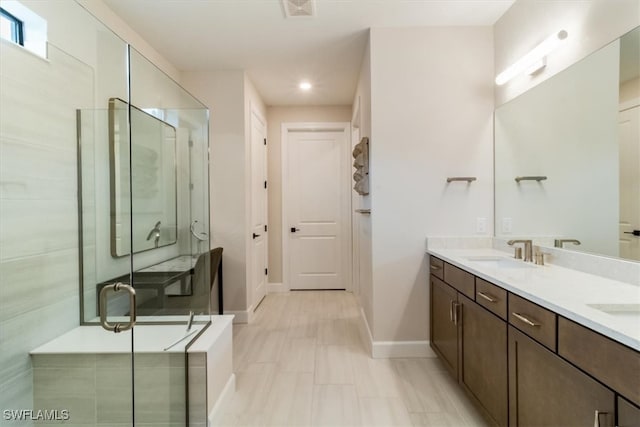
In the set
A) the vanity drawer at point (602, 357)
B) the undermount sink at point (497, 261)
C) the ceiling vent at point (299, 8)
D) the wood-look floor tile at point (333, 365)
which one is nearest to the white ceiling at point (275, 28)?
the ceiling vent at point (299, 8)

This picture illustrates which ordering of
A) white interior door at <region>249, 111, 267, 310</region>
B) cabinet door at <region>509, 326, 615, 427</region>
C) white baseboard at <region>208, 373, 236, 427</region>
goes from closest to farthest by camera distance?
cabinet door at <region>509, 326, 615, 427</region> → white baseboard at <region>208, 373, 236, 427</region> → white interior door at <region>249, 111, 267, 310</region>

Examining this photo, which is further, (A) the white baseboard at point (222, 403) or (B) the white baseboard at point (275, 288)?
(B) the white baseboard at point (275, 288)

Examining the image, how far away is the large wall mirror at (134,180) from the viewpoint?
5.80ft

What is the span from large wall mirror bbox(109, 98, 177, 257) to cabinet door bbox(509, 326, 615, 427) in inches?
78.8

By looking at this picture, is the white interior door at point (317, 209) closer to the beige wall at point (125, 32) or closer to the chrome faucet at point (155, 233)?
the beige wall at point (125, 32)

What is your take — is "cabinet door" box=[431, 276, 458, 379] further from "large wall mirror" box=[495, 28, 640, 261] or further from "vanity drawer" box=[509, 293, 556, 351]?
"large wall mirror" box=[495, 28, 640, 261]

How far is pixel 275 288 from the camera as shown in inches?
164

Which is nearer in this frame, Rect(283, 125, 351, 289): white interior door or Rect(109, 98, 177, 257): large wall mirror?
Rect(109, 98, 177, 257): large wall mirror

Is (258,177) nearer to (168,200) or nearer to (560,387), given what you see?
(168,200)

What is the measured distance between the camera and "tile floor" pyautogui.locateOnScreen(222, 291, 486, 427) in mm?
1668

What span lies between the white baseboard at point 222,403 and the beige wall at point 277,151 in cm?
230

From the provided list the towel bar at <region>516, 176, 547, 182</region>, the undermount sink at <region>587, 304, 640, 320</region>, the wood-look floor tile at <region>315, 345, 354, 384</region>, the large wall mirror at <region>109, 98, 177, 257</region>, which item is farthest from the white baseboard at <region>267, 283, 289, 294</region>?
the undermount sink at <region>587, 304, 640, 320</region>

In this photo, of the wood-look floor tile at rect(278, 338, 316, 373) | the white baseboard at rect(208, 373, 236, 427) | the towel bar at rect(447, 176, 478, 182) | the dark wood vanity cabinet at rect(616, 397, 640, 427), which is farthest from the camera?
the towel bar at rect(447, 176, 478, 182)

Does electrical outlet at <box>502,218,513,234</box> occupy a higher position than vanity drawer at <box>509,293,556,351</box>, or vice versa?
electrical outlet at <box>502,218,513,234</box>
